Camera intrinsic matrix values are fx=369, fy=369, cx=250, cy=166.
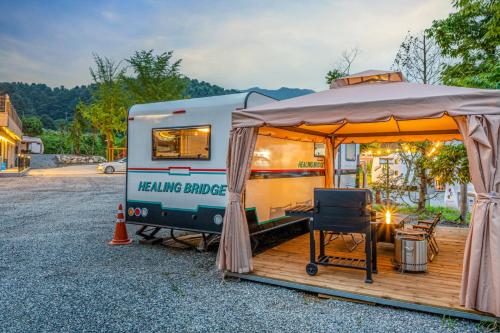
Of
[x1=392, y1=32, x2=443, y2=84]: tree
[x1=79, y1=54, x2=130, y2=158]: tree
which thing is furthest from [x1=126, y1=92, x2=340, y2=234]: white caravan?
[x1=79, y1=54, x2=130, y2=158]: tree

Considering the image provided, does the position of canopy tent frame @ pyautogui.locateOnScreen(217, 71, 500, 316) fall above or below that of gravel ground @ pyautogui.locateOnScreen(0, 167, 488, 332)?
above

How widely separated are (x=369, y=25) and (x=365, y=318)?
41.8 feet

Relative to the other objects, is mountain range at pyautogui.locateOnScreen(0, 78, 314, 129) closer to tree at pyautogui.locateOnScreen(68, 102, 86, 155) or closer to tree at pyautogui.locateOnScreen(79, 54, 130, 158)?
tree at pyautogui.locateOnScreen(68, 102, 86, 155)

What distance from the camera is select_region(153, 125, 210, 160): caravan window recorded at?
5.63 m

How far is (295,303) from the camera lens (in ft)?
12.5

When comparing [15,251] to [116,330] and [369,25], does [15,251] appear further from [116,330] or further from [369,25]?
[369,25]

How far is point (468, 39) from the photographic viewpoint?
9617mm

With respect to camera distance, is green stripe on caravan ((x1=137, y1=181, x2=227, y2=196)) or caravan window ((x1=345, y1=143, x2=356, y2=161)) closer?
green stripe on caravan ((x1=137, y1=181, x2=227, y2=196))

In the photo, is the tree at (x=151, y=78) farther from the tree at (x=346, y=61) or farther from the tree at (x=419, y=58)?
the tree at (x=419, y=58)

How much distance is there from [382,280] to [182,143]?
3.50 m

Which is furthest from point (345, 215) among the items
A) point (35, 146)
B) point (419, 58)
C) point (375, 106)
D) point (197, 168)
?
point (35, 146)

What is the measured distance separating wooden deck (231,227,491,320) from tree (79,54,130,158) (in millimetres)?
27427

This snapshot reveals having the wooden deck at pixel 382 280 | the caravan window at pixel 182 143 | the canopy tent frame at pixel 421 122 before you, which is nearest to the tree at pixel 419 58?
the canopy tent frame at pixel 421 122

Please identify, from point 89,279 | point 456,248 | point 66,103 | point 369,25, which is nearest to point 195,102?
point 89,279
